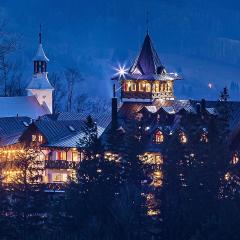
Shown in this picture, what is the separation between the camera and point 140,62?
96062mm

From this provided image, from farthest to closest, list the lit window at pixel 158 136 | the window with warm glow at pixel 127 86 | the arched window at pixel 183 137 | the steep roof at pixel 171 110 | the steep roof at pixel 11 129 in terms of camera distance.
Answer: the window with warm glow at pixel 127 86
the steep roof at pixel 11 129
the lit window at pixel 158 136
the steep roof at pixel 171 110
the arched window at pixel 183 137

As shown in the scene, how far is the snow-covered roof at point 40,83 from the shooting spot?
12212 cm

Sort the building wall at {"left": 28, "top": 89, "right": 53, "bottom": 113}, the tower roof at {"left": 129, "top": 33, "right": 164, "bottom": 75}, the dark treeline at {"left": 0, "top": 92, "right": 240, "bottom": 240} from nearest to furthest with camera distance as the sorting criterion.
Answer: the dark treeline at {"left": 0, "top": 92, "right": 240, "bottom": 240}
the tower roof at {"left": 129, "top": 33, "right": 164, "bottom": 75}
the building wall at {"left": 28, "top": 89, "right": 53, "bottom": 113}

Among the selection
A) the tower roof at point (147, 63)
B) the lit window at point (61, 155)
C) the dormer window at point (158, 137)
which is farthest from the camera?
the tower roof at point (147, 63)

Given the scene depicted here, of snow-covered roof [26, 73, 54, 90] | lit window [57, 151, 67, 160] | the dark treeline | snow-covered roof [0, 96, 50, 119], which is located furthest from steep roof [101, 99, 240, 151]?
snow-covered roof [26, 73, 54, 90]

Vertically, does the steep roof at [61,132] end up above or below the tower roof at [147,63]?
below

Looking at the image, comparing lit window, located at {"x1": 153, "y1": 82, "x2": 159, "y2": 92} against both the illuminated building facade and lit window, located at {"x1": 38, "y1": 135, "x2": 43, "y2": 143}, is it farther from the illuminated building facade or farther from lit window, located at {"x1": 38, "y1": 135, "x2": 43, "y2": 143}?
lit window, located at {"x1": 38, "y1": 135, "x2": 43, "y2": 143}

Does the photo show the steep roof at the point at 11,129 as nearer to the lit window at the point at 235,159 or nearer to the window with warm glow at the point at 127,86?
the window with warm glow at the point at 127,86

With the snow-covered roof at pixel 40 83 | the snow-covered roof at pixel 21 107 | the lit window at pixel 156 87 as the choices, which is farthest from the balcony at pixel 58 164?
the snow-covered roof at pixel 40 83

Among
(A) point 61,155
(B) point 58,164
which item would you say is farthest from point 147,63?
(B) point 58,164

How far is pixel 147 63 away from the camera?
95.8 m

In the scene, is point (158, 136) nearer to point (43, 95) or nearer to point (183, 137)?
point (183, 137)

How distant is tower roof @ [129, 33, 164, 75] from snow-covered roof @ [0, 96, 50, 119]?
69.7ft

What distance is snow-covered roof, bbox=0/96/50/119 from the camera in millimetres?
113188
